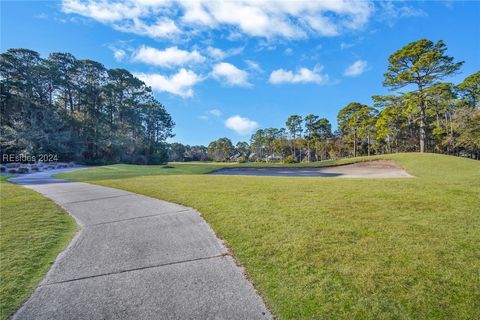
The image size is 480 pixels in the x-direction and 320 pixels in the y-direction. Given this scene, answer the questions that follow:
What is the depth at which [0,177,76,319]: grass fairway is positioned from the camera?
101 inches

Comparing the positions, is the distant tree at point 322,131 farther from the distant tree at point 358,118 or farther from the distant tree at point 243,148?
the distant tree at point 243,148

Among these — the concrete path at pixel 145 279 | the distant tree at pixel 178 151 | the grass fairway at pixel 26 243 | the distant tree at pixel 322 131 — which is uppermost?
the distant tree at pixel 322 131

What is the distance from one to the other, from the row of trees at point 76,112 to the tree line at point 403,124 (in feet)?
81.9

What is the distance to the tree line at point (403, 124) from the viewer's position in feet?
68.2

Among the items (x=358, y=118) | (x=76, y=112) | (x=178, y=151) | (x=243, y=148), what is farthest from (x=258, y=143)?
(x=76, y=112)

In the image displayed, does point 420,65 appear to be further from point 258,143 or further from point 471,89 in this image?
A: point 258,143

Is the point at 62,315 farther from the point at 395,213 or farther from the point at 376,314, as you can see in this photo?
the point at 395,213

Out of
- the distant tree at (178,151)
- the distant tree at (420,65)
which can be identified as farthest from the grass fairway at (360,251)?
the distant tree at (178,151)

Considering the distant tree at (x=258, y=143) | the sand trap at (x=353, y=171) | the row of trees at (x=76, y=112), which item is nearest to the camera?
the sand trap at (x=353, y=171)

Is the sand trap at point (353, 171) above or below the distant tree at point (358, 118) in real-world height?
below

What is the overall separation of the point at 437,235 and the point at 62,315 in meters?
4.79

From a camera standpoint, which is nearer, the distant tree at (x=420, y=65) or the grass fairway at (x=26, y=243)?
the grass fairway at (x=26, y=243)

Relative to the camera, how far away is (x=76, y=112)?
35.6 meters

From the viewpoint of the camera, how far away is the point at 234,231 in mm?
4156
